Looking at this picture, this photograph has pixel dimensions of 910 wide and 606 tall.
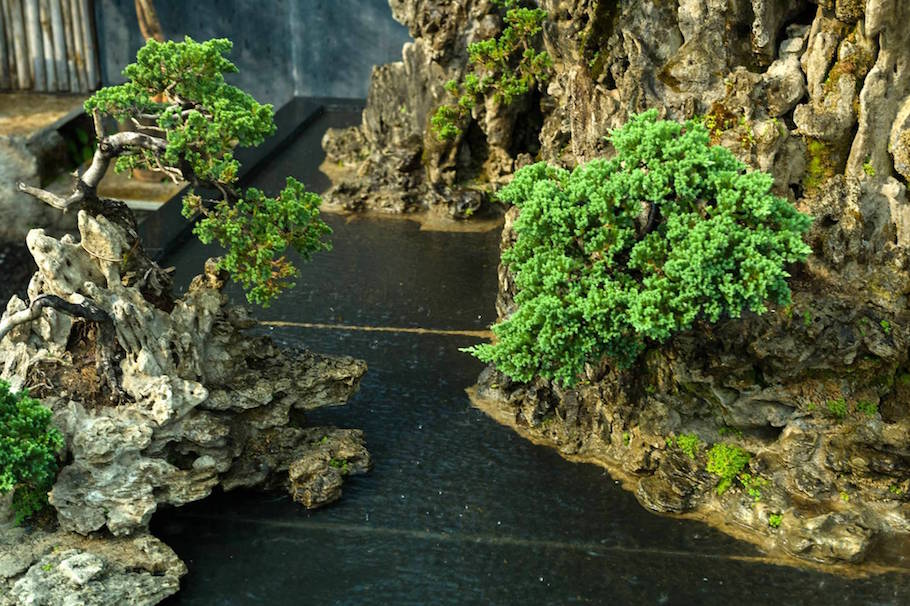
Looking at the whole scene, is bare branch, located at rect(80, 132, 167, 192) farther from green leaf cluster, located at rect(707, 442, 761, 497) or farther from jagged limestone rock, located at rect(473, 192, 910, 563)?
green leaf cluster, located at rect(707, 442, 761, 497)

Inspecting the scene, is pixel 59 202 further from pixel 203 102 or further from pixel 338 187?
pixel 338 187

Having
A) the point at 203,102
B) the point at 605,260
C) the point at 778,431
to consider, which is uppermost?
the point at 203,102

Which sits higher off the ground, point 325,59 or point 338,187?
point 325,59

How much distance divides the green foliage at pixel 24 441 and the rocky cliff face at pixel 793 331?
746 cm

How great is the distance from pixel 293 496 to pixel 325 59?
2468 centimetres

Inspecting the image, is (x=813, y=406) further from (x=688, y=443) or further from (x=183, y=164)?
(x=183, y=164)

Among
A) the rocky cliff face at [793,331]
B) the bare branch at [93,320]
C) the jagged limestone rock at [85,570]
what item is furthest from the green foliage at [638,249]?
the jagged limestone rock at [85,570]

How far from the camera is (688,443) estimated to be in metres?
17.5

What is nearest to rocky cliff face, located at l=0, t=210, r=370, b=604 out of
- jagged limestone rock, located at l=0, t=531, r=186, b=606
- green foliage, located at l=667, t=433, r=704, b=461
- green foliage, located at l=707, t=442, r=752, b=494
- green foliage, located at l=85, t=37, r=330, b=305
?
jagged limestone rock, located at l=0, t=531, r=186, b=606

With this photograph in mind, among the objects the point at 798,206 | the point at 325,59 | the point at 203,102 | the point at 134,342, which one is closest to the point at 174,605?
the point at 134,342

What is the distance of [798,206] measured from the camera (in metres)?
17.5

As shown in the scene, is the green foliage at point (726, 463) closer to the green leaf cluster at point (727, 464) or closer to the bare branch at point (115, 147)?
the green leaf cluster at point (727, 464)

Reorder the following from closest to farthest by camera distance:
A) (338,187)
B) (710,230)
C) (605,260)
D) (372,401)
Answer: (710,230) < (605,260) < (372,401) < (338,187)

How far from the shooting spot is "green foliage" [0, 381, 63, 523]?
1440 centimetres
